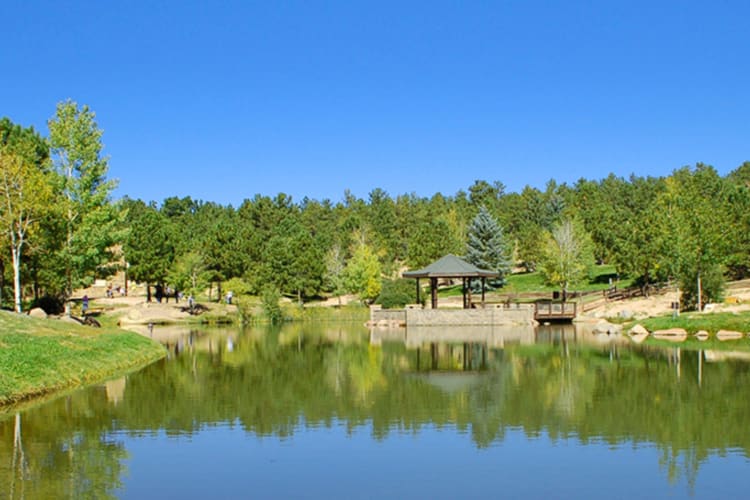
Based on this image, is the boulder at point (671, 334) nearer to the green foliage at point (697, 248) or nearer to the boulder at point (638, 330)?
the boulder at point (638, 330)

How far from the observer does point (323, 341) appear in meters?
40.2

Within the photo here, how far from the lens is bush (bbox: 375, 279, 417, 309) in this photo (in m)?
58.3

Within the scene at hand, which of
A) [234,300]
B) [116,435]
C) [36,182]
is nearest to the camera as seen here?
[116,435]

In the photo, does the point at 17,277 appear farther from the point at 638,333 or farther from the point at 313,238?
the point at 313,238

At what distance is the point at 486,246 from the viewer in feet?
235

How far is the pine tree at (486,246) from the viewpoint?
233ft

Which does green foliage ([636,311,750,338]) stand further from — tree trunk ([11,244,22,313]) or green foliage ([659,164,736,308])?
tree trunk ([11,244,22,313])

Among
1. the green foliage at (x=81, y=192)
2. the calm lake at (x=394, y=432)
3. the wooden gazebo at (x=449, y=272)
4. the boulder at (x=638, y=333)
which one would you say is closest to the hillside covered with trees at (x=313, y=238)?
the green foliage at (x=81, y=192)

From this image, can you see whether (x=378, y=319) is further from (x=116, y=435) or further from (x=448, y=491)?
(x=448, y=491)

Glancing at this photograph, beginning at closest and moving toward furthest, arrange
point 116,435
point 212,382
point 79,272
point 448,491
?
point 448,491 < point 116,435 < point 212,382 < point 79,272

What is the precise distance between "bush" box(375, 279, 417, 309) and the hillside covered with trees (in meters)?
2.93

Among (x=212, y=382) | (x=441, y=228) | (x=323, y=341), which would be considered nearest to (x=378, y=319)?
(x=323, y=341)

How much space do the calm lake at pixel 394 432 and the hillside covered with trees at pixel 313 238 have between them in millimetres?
16541

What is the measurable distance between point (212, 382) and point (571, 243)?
4596cm
